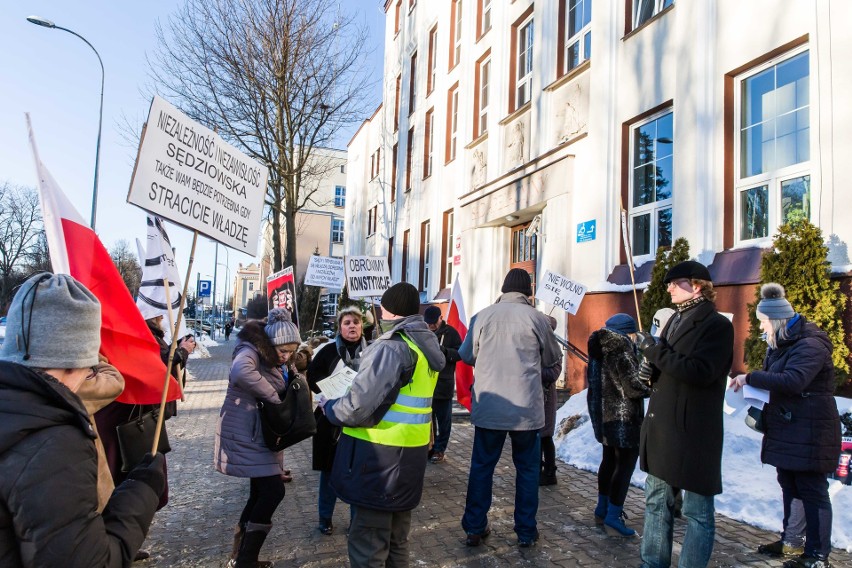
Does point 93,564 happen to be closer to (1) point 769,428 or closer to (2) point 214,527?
(2) point 214,527

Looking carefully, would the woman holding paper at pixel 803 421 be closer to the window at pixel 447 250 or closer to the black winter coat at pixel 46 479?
the black winter coat at pixel 46 479

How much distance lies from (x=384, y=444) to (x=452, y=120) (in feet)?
54.8

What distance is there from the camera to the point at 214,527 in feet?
15.8

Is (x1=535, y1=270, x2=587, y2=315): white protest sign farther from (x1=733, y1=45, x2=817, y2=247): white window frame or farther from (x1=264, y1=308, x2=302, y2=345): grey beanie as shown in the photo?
(x1=264, y1=308, x2=302, y2=345): grey beanie

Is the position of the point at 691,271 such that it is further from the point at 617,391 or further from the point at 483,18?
the point at 483,18

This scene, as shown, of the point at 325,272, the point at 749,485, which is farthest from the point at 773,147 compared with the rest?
the point at 325,272

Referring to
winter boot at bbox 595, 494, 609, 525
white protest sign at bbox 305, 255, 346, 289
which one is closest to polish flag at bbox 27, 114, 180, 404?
winter boot at bbox 595, 494, 609, 525

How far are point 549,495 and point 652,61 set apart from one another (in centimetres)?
733

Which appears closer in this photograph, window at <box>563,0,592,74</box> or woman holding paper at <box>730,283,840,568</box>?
woman holding paper at <box>730,283,840,568</box>

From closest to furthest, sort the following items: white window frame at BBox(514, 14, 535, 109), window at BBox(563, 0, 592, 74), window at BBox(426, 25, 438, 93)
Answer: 1. window at BBox(563, 0, 592, 74)
2. white window frame at BBox(514, 14, 535, 109)
3. window at BBox(426, 25, 438, 93)

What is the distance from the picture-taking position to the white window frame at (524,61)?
14.0m

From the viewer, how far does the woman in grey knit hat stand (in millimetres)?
3791

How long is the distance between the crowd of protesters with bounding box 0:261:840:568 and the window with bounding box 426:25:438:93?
56.3 ft

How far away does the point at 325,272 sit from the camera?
1365cm
